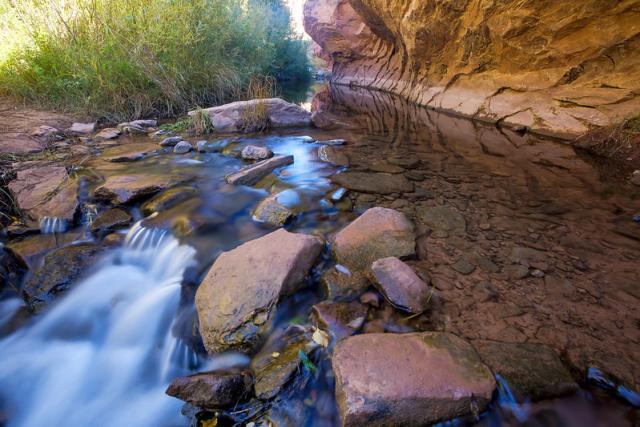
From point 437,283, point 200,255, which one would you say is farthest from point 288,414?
point 200,255


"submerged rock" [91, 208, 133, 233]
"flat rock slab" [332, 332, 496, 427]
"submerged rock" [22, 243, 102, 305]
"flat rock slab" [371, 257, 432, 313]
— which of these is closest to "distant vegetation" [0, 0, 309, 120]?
"submerged rock" [91, 208, 133, 233]

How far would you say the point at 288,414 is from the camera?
1137 millimetres

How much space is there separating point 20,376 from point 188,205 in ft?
4.38

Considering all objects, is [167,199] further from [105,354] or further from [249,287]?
[249,287]

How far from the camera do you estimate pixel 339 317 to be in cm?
146

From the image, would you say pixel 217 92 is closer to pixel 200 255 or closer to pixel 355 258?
pixel 200 255

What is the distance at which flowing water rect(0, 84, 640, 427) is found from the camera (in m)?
1.30

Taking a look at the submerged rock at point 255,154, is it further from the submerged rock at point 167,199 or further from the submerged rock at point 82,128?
the submerged rock at point 82,128

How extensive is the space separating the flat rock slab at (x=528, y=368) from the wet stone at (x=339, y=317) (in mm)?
498

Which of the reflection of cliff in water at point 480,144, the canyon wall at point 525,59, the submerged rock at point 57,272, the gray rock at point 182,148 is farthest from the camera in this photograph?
the canyon wall at point 525,59

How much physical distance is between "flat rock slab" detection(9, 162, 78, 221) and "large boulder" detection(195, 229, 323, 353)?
1.45m

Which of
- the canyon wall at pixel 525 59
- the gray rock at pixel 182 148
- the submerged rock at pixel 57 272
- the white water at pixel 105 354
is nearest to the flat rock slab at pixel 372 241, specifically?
the white water at pixel 105 354

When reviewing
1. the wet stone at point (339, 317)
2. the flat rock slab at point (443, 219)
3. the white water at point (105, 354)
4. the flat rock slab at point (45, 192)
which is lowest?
the white water at point (105, 354)

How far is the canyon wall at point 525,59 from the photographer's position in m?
4.25
